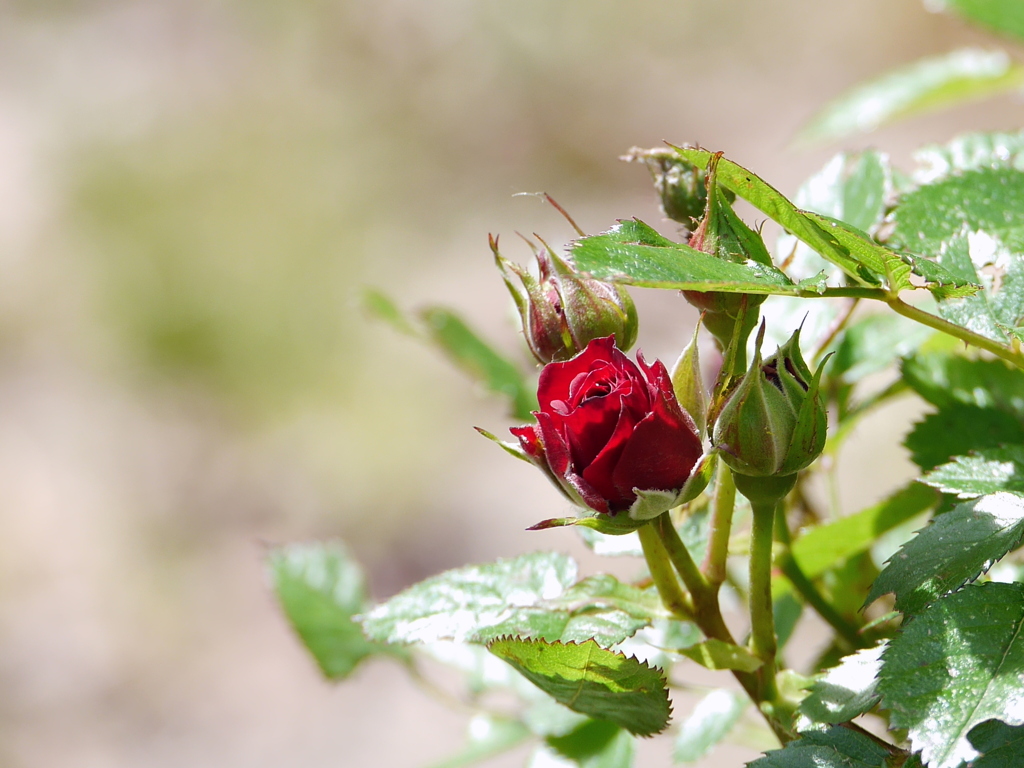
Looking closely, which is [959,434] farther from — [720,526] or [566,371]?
[566,371]

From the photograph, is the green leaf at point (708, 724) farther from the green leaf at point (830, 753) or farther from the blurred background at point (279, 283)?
the blurred background at point (279, 283)

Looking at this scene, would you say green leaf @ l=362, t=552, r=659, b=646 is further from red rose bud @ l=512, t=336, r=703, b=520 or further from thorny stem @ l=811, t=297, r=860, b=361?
thorny stem @ l=811, t=297, r=860, b=361

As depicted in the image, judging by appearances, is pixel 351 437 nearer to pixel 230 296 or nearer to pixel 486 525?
pixel 486 525

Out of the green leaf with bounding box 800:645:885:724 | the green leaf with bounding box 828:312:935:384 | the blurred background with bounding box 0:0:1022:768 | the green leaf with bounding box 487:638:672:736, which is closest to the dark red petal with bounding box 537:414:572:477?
the green leaf with bounding box 487:638:672:736

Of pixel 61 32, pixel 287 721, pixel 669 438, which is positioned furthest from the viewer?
pixel 61 32

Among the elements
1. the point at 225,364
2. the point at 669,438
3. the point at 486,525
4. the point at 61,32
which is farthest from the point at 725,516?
the point at 61,32

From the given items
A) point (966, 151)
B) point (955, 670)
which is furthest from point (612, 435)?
point (966, 151)
